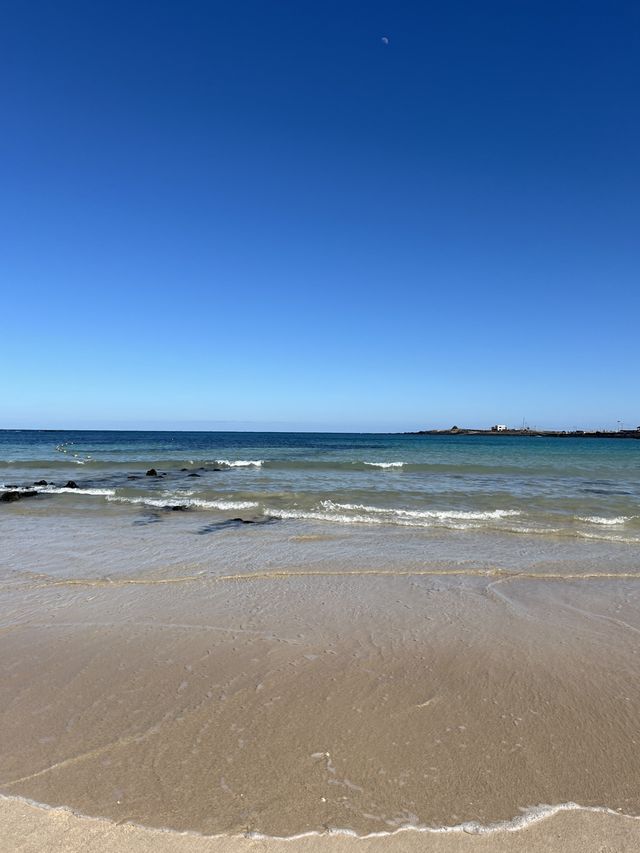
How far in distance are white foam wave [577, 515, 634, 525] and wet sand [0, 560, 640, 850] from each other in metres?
6.93

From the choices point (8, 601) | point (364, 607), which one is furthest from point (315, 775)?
point (8, 601)

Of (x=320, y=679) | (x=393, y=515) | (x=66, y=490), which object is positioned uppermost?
(x=320, y=679)

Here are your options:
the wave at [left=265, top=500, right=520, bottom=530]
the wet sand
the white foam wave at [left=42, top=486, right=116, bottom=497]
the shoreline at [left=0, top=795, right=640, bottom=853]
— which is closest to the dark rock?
the white foam wave at [left=42, top=486, right=116, bottom=497]

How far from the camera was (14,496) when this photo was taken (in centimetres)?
1634

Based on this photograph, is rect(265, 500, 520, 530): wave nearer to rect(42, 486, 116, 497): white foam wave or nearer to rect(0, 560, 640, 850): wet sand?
rect(0, 560, 640, 850): wet sand

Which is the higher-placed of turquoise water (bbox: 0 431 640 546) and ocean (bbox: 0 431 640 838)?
ocean (bbox: 0 431 640 838)

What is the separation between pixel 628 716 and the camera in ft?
11.8

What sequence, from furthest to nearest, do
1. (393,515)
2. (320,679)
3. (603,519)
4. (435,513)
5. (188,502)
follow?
1. (188,502)
2. (435,513)
3. (393,515)
4. (603,519)
5. (320,679)

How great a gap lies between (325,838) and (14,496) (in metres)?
17.1

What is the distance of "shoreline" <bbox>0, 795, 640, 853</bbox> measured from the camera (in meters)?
2.39

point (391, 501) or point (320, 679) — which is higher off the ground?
point (320, 679)

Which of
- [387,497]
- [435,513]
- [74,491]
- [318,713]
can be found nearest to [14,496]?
[74,491]

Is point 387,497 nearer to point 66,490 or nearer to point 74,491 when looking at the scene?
point 74,491

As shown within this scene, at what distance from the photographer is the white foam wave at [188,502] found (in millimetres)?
14778
